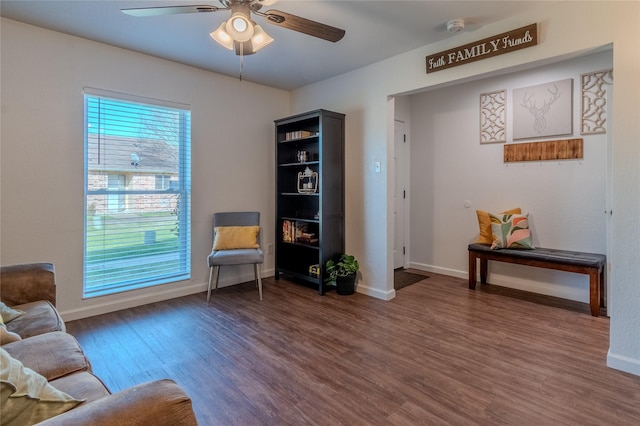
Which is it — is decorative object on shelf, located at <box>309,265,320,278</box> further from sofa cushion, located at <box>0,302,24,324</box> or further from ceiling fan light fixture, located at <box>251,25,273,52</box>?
sofa cushion, located at <box>0,302,24,324</box>

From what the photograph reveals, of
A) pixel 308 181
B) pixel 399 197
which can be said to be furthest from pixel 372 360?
pixel 399 197

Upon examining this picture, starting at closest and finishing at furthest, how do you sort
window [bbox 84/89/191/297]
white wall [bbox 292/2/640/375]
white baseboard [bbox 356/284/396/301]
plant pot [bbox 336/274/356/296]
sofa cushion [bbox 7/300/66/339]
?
sofa cushion [bbox 7/300/66/339], white wall [bbox 292/2/640/375], window [bbox 84/89/191/297], white baseboard [bbox 356/284/396/301], plant pot [bbox 336/274/356/296]

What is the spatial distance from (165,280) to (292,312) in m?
1.50

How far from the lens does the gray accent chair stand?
340 cm

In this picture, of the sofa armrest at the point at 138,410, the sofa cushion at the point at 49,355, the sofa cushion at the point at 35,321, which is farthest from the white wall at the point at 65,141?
the sofa armrest at the point at 138,410

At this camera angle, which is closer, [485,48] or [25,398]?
[25,398]

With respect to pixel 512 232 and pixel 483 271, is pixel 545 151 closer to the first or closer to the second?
pixel 512 232

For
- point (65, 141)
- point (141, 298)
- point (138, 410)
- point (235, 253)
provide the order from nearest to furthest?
1. point (138, 410)
2. point (65, 141)
3. point (141, 298)
4. point (235, 253)

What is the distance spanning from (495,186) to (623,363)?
2306mm

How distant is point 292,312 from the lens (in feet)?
10.2

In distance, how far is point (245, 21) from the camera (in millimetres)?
1912

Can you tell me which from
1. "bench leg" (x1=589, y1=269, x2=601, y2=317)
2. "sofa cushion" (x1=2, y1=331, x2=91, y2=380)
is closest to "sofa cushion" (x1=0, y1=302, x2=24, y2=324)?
"sofa cushion" (x1=2, y1=331, x2=91, y2=380)

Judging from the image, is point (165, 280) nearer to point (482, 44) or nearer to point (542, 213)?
point (482, 44)

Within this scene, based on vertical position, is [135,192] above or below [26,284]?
above
